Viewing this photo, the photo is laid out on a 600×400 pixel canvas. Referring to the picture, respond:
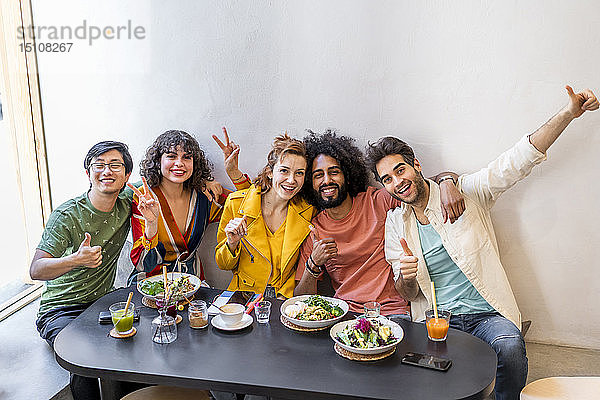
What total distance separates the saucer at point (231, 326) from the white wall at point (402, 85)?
107cm

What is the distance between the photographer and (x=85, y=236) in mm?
2867

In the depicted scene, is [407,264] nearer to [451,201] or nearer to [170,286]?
[451,201]

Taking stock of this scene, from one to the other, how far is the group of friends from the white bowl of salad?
0.23 m

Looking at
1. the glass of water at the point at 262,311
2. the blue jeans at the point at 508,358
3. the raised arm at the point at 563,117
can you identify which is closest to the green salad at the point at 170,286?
the glass of water at the point at 262,311

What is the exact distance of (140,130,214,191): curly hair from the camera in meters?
3.17

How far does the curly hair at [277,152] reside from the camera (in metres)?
3.01

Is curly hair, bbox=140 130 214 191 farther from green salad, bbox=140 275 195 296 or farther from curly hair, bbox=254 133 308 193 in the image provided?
green salad, bbox=140 275 195 296

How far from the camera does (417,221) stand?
2928 millimetres

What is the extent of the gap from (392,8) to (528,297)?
1601mm

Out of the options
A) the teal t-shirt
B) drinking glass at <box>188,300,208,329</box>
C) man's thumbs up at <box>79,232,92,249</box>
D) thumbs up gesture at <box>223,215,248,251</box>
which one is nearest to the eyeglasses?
man's thumbs up at <box>79,232,92,249</box>

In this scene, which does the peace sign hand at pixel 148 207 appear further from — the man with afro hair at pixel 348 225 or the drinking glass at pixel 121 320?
the man with afro hair at pixel 348 225

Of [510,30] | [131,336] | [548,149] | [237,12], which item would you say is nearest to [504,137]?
[548,149]

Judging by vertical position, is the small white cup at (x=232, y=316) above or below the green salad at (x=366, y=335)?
below

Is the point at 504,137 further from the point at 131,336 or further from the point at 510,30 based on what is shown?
the point at 131,336
